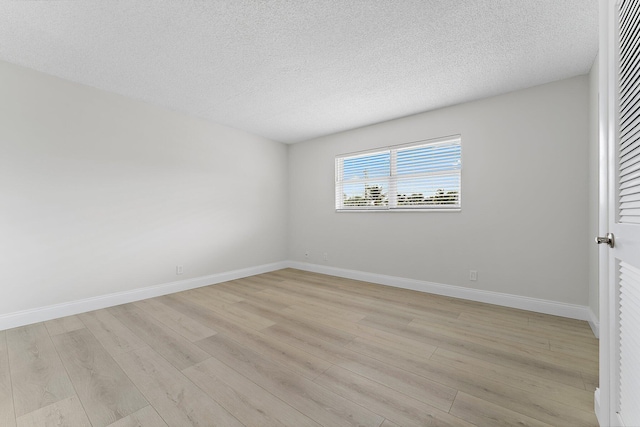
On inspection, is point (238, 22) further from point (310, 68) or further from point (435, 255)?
point (435, 255)

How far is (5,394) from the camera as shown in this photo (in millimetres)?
1577

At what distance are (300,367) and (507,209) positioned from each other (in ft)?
9.48

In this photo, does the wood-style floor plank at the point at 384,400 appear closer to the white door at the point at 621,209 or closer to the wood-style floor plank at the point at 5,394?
the white door at the point at 621,209

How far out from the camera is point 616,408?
3.43ft

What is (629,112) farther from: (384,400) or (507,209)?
(507,209)

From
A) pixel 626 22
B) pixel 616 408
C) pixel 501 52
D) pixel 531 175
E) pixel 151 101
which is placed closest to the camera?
pixel 626 22

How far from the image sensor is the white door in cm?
87

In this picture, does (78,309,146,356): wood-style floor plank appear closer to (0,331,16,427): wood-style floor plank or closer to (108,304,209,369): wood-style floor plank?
(108,304,209,369): wood-style floor plank

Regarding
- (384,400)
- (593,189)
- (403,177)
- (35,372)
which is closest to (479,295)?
(593,189)

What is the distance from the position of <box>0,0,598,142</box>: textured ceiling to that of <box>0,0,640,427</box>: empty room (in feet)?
0.07

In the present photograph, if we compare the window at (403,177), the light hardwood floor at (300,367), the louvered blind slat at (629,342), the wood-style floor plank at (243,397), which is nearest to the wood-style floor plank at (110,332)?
the light hardwood floor at (300,367)

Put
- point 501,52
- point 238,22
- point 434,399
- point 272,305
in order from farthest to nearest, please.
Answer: point 272,305
point 501,52
point 238,22
point 434,399

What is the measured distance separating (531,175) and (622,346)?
2464 millimetres

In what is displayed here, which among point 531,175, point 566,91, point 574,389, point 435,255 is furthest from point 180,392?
point 566,91
